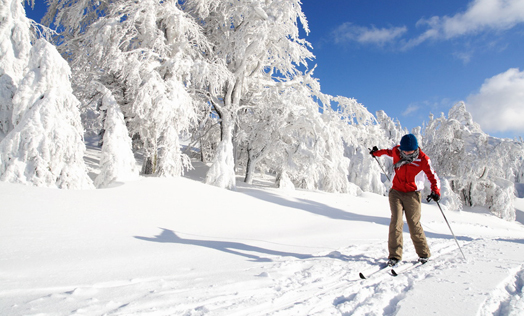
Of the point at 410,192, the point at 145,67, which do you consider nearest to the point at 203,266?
the point at 410,192

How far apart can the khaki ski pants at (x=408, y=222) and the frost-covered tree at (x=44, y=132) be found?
21.6 ft

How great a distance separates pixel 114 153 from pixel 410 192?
7019 millimetres

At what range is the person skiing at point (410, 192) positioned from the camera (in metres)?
3.31

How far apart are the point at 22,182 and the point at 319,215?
6.89 metres

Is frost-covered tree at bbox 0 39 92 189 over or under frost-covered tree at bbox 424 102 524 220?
under

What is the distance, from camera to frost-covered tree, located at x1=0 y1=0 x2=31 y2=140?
684cm

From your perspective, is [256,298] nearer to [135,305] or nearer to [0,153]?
[135,305]

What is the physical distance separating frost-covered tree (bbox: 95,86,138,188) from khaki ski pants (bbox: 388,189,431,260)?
257 inches

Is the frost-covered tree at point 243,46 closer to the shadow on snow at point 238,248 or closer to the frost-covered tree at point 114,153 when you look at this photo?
the frost-covered tree at point 114,153

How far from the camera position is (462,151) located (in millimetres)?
19828

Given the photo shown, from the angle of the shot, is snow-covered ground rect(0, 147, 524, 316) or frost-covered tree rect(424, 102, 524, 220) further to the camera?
frost-covered tree rect(424, 102, 524, 220)

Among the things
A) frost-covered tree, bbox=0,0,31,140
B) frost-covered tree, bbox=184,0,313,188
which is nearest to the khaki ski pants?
frost-covered tree, bbox=184,0,313,188

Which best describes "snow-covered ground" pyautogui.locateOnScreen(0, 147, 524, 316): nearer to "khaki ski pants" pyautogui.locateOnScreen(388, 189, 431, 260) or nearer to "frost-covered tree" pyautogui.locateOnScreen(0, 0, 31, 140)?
"khaki ski pants" pyautogui.locateOnScreen(388, 189, 431, 260)

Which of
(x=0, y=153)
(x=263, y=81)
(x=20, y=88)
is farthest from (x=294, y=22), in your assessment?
(x=0, y=153)
